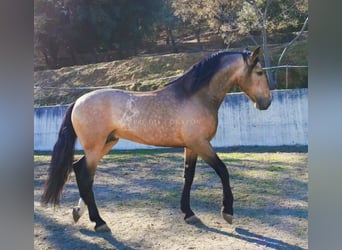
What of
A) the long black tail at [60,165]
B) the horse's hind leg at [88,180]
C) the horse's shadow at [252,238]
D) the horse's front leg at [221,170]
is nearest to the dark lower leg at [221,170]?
the horse's front leg at [221,170]

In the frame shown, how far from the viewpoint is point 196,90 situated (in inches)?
86.8

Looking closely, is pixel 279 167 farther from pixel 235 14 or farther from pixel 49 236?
pixel 49 236

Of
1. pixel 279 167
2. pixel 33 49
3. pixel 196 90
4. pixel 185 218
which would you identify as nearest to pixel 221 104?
pixel 196 90

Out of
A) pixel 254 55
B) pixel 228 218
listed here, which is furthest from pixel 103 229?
pixel 254 55

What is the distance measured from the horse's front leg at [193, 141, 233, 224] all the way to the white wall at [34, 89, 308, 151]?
2.5 inches

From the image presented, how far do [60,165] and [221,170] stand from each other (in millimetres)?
899

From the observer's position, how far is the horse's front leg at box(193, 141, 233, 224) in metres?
2.15

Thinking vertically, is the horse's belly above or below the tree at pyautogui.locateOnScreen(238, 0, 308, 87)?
below

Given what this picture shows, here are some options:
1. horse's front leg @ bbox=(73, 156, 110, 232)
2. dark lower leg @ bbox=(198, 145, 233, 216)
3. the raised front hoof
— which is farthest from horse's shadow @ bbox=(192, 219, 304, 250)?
the raised front hoof

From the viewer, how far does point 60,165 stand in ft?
7.19

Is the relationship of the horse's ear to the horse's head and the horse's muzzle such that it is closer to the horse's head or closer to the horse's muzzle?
the horse's head

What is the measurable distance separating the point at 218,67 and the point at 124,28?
0.60m

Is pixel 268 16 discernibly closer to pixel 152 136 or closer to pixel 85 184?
pixel 152 136

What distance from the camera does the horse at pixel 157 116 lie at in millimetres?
2184
